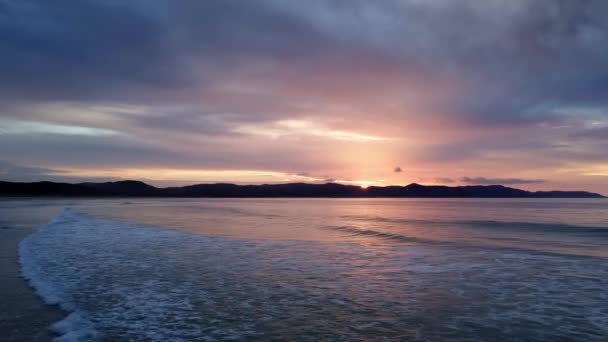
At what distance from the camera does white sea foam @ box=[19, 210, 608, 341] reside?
7.06 metres

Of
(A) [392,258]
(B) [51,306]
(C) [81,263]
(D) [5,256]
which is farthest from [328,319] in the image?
(D) [5,256]

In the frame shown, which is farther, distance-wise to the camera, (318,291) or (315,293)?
(318,291)

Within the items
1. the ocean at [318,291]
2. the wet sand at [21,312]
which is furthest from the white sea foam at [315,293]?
the wet sand at [21,312]

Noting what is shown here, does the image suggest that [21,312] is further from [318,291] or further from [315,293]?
[318,291]

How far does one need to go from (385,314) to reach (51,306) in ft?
22.9

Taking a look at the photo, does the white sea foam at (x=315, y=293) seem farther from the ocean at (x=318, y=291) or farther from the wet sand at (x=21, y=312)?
the wet sand at (x=21, y=312)

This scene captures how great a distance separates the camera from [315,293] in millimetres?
9633

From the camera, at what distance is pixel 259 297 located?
364 inches

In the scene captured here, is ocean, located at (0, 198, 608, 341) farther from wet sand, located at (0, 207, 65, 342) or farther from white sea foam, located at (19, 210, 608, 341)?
wet sand, located at (0, 207, 65, 342)

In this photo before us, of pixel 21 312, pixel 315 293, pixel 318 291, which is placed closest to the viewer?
pixel 21 312

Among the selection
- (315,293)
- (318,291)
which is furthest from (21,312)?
(318,291)

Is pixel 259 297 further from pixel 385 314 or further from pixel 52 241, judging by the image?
pixel 52 241

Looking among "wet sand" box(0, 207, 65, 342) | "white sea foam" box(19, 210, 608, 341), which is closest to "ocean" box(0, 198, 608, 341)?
"white sea foam" box(19, 210, 608, 341)

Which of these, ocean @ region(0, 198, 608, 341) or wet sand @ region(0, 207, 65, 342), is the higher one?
wet sand @ region(0, 207, 65, 342)
